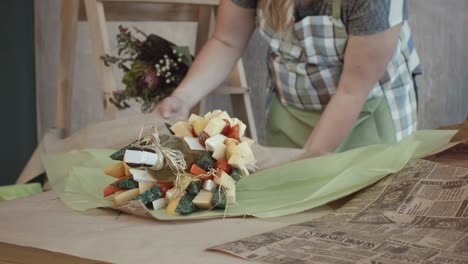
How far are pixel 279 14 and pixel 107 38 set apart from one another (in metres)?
0.74

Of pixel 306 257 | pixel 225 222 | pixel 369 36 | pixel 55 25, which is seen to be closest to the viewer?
pixel 306 257

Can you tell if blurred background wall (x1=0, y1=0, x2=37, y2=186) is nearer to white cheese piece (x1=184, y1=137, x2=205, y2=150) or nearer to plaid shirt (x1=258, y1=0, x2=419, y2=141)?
plaid shirt (x1=258, y1=0, x2=419, y2=141)

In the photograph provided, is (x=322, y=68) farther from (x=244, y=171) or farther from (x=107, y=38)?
(x=107, y=38)

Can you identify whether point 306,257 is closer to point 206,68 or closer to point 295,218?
point 295,218

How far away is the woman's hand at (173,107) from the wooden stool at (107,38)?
0.57 m

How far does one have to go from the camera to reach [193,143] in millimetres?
896

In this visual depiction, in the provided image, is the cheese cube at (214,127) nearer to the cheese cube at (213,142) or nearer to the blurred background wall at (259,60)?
the cheese cube at (213,142)

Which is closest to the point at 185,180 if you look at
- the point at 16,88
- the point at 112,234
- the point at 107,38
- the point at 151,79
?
the point at 112,234

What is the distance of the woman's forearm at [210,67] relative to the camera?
1540 millimetres

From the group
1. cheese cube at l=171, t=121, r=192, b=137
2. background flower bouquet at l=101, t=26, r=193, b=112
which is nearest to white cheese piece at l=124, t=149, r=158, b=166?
cheese cube at l=171, t=121, r=192, b=137

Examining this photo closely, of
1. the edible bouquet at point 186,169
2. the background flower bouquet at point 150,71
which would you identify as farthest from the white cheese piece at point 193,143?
the background flower bouquet at point 150,71

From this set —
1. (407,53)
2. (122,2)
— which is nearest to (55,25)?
(122,2)

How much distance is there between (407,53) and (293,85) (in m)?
0.27

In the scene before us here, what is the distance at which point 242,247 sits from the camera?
26.0 inches
